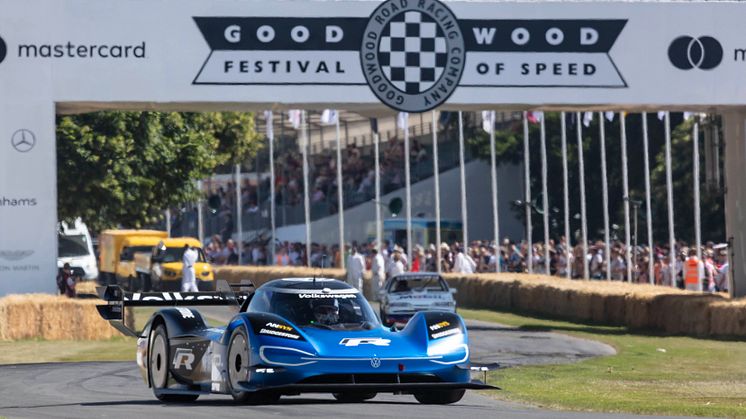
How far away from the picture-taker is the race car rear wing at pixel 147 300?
15.6 m

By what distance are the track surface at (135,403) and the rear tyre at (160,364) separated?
0.45ft

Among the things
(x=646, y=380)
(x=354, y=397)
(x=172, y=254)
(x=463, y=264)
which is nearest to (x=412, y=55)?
(x=646, y=380)

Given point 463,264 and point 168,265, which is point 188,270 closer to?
point 168,265

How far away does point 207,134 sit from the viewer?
1630 inches

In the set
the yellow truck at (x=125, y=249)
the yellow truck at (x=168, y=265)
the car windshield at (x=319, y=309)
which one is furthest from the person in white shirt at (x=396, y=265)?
the car windshield at (x=319, y=309)

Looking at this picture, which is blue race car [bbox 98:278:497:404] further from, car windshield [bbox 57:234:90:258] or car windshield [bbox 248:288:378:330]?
car windshield [bbox 57:234:90:258]

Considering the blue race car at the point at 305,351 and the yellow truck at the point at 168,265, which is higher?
the yellow truck at the point at 168,265

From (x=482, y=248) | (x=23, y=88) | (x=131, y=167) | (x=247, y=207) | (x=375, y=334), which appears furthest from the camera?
(x=247, y=207)

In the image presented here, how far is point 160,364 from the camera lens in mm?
15172

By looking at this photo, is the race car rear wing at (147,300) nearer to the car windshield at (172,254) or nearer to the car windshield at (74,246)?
the car windshield at (172,254)

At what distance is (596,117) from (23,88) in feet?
127

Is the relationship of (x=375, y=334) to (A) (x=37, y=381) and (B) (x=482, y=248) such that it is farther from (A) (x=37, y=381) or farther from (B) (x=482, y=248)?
(B) (x=482, y=248)

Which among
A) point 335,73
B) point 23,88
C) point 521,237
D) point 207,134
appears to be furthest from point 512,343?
point 521,237

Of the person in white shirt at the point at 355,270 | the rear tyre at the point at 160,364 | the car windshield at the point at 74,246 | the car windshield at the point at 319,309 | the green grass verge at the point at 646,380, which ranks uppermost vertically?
the car windshield at the point at 74,246
